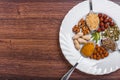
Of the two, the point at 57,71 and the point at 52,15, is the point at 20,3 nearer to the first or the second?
the point at 52,15

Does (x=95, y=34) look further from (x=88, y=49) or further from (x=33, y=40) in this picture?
(x=33, y=40)

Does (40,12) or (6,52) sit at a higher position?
(40,12)

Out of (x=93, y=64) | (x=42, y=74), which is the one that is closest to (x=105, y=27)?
(x=93, y=64)

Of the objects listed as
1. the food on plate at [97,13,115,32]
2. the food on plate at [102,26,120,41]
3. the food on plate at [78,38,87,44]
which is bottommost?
the food on plate at [78,38,87,44]

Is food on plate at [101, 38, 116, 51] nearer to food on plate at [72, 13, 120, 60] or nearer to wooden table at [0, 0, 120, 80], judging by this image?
food on plate at [72, 13, 120, 60]

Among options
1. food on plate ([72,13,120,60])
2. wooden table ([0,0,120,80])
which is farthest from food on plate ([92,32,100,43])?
wooden table ([0,0,120,80])
